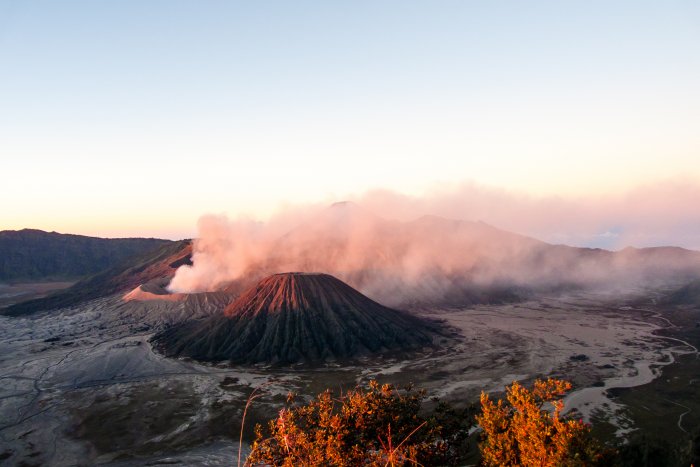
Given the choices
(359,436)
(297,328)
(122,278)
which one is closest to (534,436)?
(359,436)

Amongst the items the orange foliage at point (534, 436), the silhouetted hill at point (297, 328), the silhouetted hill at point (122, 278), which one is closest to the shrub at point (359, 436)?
the orange foliage at point (534, 436)

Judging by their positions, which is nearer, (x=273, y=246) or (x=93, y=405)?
(x=93, y=405)

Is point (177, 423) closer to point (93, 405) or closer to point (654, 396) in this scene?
point (93, 405)

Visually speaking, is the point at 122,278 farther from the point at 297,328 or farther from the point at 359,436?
the point at 359,436

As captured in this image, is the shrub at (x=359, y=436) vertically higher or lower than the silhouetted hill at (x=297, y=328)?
higher

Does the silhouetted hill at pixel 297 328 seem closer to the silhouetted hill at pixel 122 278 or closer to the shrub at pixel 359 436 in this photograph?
the silhouetted hill at pixel 122 278

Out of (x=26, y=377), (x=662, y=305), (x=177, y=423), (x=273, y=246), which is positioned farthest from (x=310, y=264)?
(x=662, y=305)

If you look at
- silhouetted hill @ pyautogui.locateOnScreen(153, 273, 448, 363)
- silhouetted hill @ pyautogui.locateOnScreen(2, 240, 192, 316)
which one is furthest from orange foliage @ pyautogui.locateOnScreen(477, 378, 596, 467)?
silhouetted hill @ pyautogui.locateOnScreen(2, 240, 192, 316)
